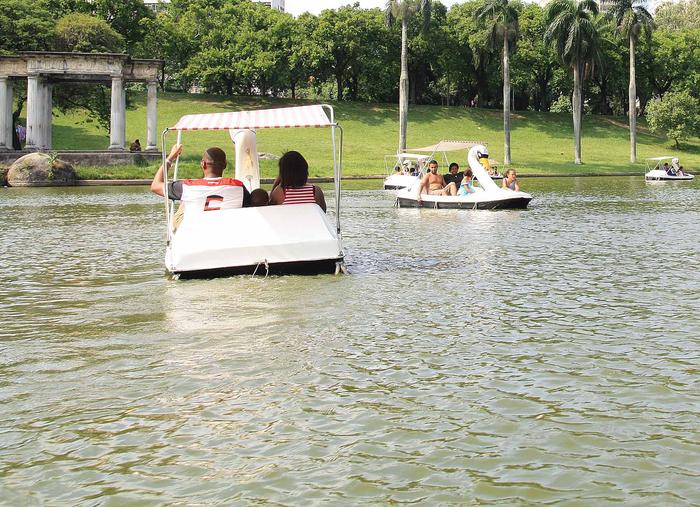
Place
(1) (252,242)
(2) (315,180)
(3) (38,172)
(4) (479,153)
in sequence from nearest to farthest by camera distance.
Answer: (1) (252,242), (4) (479,153), (3) (38,172), (2) (315,180)

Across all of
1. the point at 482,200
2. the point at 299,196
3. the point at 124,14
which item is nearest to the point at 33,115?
the point at 124,14

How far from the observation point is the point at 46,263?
1524cm

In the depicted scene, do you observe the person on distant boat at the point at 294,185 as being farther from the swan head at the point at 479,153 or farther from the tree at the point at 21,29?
the tree at the point at 21,29

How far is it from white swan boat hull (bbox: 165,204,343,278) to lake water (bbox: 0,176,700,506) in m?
0.31

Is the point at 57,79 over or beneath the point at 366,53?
beneath

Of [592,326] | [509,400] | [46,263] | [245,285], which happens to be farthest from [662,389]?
[46,263]

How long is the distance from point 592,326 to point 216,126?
21.3 feet

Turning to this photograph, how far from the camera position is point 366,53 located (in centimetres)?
9075

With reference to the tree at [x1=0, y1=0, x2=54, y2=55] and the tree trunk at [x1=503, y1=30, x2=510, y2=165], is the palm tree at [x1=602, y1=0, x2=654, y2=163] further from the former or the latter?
the tree at [x1=0, y1=0, x2=54, y2=55]

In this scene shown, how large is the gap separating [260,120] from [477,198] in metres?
15.6

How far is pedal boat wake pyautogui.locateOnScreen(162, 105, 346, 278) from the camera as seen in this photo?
13.1 m

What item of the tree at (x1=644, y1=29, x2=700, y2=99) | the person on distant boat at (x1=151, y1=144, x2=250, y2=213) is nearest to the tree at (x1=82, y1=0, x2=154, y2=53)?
the tree at (x1=644, y1=29, x2=700, y2=99)

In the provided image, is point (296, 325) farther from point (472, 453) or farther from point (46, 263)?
point (46, 263)

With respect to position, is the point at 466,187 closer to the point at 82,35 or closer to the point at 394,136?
the point at 82,35
